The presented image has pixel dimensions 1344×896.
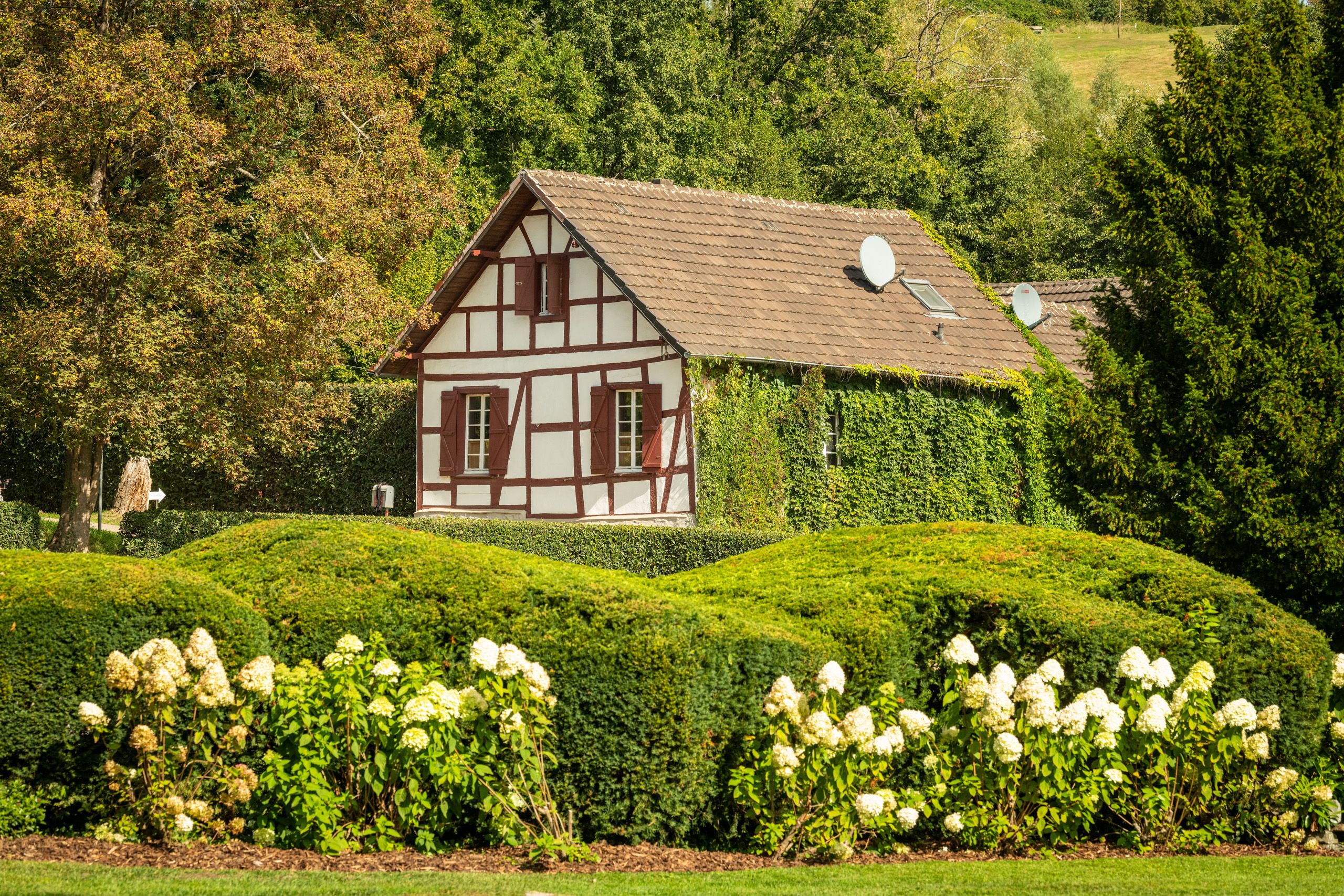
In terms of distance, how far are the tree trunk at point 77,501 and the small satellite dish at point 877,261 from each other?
14241mm

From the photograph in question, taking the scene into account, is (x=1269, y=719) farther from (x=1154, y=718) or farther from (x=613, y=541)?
(x=613, y=541)

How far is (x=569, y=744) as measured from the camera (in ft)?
26.5

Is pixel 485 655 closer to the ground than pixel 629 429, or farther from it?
closer to the ground

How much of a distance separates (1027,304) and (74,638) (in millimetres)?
24991

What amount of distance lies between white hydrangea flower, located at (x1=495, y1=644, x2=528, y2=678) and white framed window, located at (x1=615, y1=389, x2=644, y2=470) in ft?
59.1

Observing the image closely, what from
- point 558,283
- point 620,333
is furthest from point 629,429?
Result: point 558,283

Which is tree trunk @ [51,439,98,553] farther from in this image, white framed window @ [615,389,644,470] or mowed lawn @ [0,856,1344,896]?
mowed lawn @ [0,856,1344,896]

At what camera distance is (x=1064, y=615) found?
9.07m

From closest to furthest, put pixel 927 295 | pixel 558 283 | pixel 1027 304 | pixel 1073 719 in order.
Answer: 1. pixel 1073 719
2. pixel 558 283
3. pixel 927 295
4. pixel 1027 304

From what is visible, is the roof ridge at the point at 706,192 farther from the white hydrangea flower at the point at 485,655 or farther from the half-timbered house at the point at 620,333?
the white hydrangea flower at the point at 485,655

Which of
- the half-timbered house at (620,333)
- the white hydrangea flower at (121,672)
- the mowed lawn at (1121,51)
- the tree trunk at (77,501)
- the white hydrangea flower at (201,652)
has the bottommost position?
the white hydrangea flower at (121,672)

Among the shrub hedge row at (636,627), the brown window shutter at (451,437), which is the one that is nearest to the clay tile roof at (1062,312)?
the brown window shutter at (451,437)

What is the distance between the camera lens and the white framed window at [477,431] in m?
28.2

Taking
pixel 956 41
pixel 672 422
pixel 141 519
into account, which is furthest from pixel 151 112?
pixel 956 41
